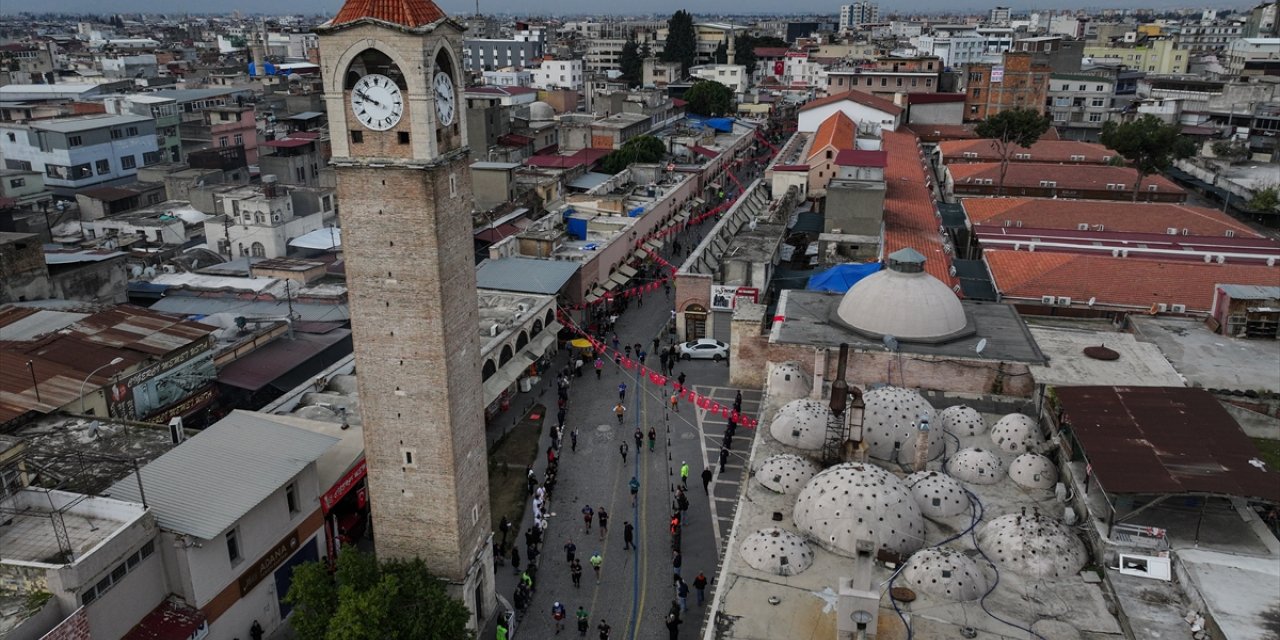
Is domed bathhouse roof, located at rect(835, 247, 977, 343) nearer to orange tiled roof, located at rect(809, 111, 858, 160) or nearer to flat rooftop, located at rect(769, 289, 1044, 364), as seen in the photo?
flat rooftop, located at rect(769, 289, 1044, 364)

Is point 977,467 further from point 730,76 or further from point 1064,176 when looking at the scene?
point 730,76

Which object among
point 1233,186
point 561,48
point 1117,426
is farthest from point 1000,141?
point 561,48

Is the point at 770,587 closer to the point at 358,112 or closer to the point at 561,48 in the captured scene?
the point at 358,112

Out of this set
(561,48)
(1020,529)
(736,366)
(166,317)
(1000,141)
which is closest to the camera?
(1020,529)

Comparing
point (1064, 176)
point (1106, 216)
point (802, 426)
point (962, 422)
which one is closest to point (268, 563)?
point (802, 426)

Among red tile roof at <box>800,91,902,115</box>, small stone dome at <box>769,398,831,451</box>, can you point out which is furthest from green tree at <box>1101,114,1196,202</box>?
small stone dome at <box>769,398,831,451</box>

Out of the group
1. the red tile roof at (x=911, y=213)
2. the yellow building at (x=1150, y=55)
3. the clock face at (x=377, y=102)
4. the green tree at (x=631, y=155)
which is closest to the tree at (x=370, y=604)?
the clock face at (x=377, y=102)
